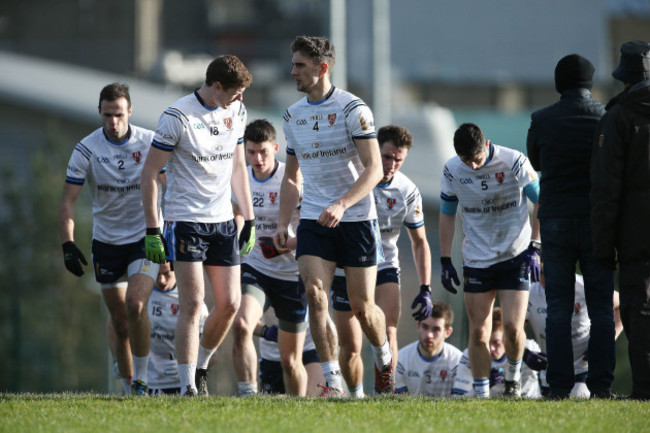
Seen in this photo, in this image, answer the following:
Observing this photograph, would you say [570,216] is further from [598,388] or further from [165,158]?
[165,158]

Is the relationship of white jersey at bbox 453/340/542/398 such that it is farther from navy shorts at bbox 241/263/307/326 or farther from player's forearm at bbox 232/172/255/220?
player's forearm at bbox 232/172/255/220

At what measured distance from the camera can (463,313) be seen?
14.0m

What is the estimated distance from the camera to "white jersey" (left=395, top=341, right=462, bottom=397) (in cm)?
1257

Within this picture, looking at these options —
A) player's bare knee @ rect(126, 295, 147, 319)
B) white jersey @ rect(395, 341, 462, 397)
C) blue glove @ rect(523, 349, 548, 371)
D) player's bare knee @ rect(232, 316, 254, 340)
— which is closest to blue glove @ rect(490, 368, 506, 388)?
blue glove @ rect(523, 349, 548, 371)

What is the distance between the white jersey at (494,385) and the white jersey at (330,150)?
143 inches

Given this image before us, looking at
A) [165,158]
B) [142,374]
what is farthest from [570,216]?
[142,374]

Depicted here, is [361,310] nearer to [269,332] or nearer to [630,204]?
[630,204]

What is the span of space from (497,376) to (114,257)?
4.63 metres

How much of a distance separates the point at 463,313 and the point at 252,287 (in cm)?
404

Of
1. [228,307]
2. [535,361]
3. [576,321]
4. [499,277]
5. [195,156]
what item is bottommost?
[535,361]

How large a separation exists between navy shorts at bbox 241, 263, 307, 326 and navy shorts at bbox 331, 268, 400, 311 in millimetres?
739

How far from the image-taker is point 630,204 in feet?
26.7

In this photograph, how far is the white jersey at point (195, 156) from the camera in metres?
8.70

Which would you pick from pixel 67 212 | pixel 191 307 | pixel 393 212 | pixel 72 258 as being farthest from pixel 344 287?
pixel 67 212
